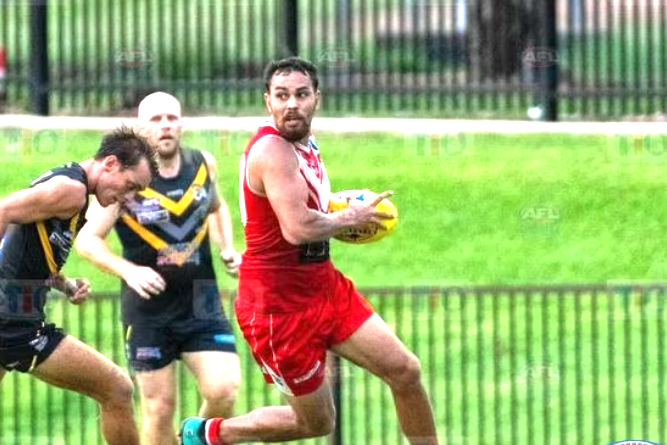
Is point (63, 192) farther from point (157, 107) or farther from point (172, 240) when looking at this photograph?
point (172, 240)

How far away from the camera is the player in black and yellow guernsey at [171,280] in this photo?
1294cm

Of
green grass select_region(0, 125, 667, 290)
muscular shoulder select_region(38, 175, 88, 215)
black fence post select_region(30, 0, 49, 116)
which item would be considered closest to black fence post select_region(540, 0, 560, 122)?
green grass select_region(0, 125, 667, 290)

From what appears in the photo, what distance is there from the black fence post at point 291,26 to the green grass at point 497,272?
3.65 feet

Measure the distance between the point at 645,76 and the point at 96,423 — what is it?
7.94 meters

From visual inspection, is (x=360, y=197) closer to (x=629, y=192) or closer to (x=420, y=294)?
(x=420, y=294)

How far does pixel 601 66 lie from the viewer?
21375 millimetres

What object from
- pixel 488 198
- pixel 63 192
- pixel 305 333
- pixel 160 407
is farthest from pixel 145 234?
pixel 488 198

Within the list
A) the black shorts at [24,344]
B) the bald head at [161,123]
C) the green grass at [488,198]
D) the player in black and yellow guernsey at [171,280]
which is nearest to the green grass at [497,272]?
the green grass at [488,198]

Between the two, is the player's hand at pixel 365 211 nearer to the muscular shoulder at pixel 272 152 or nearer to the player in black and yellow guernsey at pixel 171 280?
the muscular shoulder at pixel 272 152

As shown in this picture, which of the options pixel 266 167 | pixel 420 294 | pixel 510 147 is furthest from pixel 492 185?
pixel 266 167

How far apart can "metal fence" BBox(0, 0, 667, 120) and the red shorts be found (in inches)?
353

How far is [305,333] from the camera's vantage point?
11758 mm

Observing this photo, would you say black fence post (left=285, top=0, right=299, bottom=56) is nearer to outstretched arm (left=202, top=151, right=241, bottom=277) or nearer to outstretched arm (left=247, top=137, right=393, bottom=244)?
outstretched arm (left=202, top=151, right=241, bottom=277)

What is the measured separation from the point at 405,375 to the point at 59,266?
5.76ft
